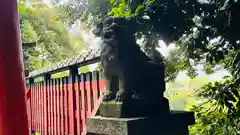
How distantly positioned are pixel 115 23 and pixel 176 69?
5.94ft

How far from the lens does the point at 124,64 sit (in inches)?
64.9

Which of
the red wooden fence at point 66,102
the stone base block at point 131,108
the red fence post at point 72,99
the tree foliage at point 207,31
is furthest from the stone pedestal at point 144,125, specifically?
the red fence post at point 72,99

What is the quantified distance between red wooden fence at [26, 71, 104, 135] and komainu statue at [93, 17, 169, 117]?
1.00 m

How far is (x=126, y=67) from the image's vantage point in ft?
5.42

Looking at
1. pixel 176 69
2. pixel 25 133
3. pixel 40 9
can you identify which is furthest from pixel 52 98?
pixel 40 9

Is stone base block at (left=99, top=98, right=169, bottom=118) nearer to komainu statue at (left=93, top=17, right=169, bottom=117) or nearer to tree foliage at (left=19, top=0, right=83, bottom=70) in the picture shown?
komainu statue at (left=93, top=17, right=169, bottom=117)

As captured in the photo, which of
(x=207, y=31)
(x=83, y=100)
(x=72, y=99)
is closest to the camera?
(x=207, y=31)

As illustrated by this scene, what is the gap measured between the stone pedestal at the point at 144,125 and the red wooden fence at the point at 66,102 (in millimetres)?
989

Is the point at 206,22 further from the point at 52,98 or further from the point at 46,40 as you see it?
the point at 46,40

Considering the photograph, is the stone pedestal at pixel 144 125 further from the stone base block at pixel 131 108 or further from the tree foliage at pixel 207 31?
the tree foliage at pixel 207 31

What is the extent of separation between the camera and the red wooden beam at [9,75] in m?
1.67

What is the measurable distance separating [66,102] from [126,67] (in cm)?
209

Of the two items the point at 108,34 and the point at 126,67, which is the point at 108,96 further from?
the point at 108,34

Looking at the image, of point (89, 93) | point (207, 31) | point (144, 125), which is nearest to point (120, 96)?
point (144, 125)
